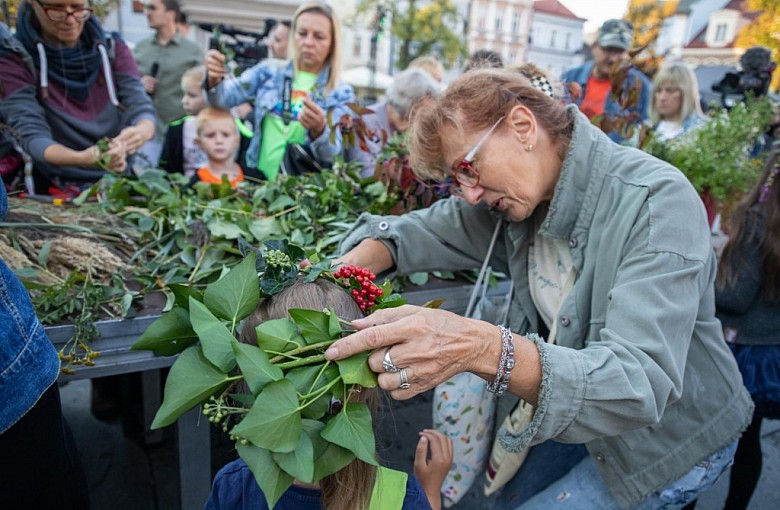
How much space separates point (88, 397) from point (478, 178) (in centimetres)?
317

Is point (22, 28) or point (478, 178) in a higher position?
point (22, 28)

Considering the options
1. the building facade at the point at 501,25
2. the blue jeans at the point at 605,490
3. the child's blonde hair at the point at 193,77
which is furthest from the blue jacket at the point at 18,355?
the building facade at the point at 501,25

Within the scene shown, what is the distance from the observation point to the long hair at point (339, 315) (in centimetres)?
121

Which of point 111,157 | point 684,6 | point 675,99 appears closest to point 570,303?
point 111,157

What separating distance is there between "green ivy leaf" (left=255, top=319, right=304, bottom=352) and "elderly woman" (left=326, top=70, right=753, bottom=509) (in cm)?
10

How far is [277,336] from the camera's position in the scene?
106 centimetres

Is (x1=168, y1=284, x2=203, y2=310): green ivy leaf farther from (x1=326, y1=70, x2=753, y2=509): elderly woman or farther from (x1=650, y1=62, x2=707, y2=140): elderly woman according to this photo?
(x1=650, y1=62, x2=707, y2=140): elderly woman

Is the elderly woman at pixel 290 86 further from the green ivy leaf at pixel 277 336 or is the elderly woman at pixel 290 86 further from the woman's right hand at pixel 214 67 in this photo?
the green ivy leaf at pixel 277 336

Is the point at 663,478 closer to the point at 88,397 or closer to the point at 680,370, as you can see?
the point at 680,370

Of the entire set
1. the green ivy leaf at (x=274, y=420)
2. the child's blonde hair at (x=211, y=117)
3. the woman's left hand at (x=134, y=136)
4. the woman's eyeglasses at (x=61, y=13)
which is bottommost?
the green ivy leaf at (x=274, y=420)

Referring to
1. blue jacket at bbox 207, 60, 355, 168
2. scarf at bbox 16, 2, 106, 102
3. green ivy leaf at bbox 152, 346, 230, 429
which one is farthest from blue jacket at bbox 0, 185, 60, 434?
blue jacket at bbox 207, 60, 355, 168

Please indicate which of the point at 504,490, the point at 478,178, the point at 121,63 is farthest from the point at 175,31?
the point at 504,490

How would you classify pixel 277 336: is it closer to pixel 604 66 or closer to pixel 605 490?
pixel 605 490

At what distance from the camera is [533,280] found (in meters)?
1.93
